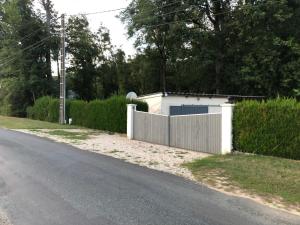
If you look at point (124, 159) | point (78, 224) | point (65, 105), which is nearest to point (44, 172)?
point (124, 159)

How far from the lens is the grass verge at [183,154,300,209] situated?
886cm

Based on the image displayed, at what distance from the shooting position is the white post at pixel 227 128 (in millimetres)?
14547

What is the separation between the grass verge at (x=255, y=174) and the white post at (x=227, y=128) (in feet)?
2.33

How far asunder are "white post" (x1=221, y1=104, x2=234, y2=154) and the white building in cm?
1082

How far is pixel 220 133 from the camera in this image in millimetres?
14906

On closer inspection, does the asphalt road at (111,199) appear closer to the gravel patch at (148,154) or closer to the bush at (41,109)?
the gravel patch at (148,154)

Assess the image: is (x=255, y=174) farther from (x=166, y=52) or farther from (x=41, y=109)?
(x=166, y=52)

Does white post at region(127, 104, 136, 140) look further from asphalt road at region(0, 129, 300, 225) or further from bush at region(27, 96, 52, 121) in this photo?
bush at region(27, 96, 52, 121)

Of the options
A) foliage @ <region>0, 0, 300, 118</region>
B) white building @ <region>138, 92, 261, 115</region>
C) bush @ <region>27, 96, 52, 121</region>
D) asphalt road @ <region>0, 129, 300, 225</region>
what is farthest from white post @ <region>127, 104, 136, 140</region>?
bush @ <region>27, 96, 52, 121</region>

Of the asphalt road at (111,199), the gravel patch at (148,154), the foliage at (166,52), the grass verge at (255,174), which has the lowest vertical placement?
the gravel patch at (148,154)

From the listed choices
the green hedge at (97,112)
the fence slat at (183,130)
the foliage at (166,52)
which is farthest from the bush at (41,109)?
the fence slat at (183,130)

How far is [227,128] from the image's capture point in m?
14.6

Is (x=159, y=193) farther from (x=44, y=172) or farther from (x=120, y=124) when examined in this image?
(x=120, y=124)

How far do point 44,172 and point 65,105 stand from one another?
847 inches
